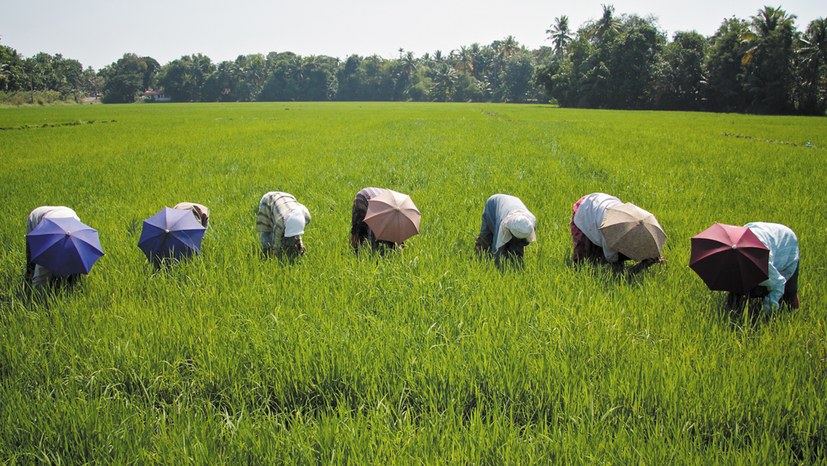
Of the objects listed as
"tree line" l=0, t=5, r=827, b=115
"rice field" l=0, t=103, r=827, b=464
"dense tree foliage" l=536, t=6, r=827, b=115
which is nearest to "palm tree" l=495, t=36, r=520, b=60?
"tree line" l=0, t=5, r=827, b=115

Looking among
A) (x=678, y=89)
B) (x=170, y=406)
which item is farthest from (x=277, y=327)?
(x=678, y=89)

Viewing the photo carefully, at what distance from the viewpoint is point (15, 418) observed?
1.73 m

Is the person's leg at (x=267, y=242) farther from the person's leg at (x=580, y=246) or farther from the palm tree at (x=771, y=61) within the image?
the palm tree at (x=771, y=61)

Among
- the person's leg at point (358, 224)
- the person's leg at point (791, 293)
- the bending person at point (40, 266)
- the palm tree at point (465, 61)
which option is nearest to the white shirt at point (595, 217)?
the person's leg at point (791, 293)

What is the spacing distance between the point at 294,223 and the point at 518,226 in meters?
1.47

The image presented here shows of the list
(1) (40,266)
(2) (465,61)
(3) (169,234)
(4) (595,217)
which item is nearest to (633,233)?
(4) (595,217)

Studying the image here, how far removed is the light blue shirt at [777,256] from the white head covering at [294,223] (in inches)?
101

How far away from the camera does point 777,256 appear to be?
235 centimetres

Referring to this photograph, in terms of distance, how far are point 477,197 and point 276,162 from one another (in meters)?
4.56

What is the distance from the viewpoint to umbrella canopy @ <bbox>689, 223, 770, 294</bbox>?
2.12m

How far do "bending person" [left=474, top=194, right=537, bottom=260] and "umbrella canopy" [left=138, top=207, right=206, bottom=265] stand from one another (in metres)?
1.97

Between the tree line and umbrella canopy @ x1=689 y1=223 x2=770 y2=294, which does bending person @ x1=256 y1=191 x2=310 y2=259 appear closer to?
umbrella canopy @ x1=689 y1=223 x2=770 y2=294

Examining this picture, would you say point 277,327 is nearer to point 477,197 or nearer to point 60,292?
point 60,292

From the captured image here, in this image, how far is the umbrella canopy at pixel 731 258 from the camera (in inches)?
83.4
